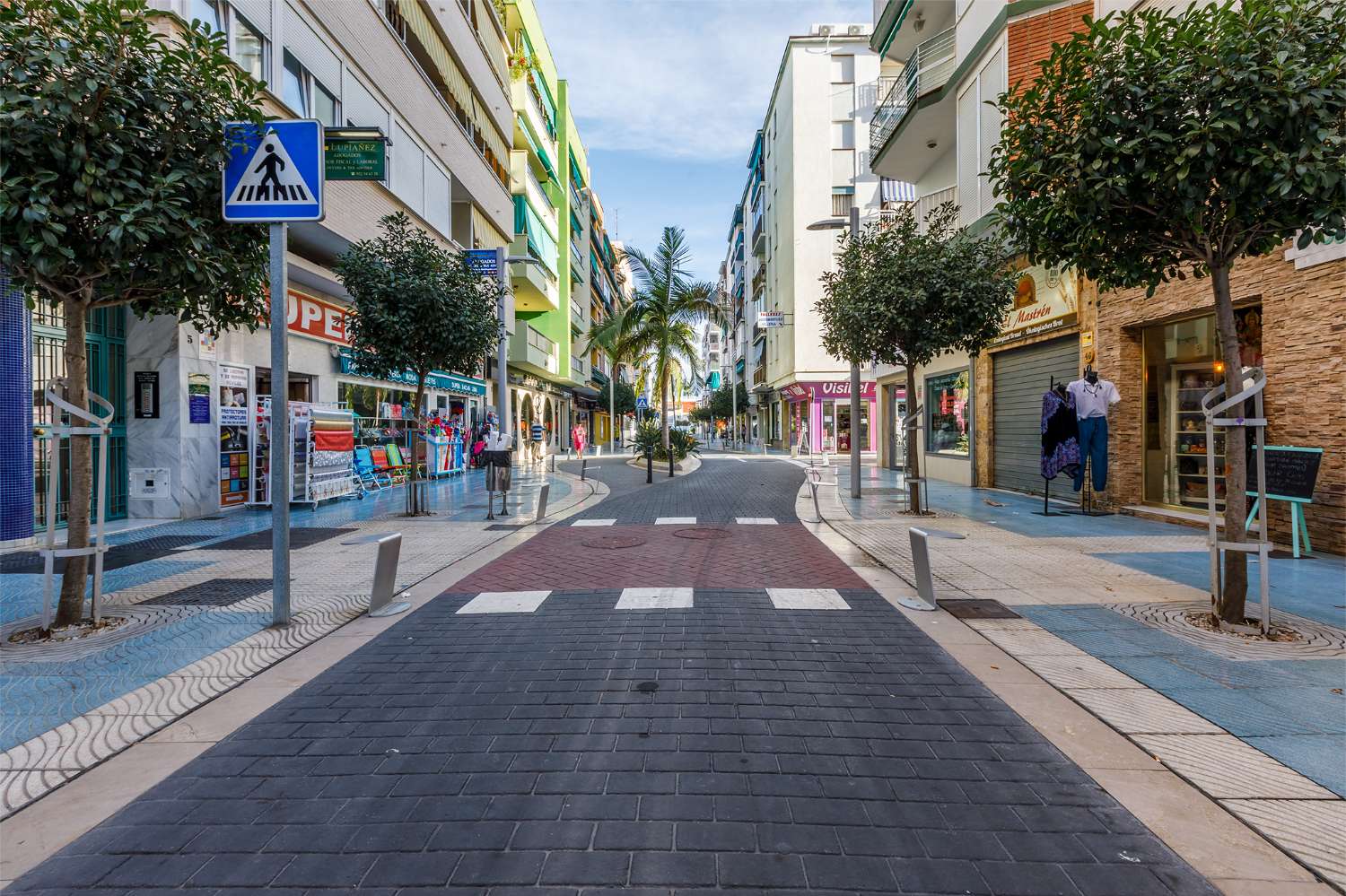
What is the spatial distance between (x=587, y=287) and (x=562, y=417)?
34.4 feet

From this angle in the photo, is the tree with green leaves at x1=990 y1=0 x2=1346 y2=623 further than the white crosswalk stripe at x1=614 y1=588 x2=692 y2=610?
No

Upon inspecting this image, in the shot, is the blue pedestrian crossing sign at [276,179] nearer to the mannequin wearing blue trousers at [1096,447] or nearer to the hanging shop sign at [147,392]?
the hanging shop sign at [147,392]

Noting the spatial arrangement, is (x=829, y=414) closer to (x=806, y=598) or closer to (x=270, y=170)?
(x=806, y=598)

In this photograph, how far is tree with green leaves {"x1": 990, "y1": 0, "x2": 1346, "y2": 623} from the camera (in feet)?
14.3

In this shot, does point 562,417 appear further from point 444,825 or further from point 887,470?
point 444,825

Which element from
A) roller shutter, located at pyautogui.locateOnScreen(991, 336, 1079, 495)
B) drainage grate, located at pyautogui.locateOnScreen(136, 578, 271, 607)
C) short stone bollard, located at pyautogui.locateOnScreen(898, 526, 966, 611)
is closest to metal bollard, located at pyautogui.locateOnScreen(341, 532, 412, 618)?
drainage grate, located at pyautogui.locateOnScreen(136, 578, 271, 607)

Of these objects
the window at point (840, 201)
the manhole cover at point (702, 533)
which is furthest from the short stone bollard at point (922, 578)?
the window at point (840, 201)

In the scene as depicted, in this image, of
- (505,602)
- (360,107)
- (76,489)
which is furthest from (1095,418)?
(360,107)

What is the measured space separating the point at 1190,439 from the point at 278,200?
1295 centimetres

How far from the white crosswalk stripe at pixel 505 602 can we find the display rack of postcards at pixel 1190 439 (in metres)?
10.6

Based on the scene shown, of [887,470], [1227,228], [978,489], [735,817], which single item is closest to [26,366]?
[735,817]

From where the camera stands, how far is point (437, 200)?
1975 centimetres

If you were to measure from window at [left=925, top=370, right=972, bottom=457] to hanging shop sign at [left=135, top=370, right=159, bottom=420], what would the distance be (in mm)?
Result: 17113

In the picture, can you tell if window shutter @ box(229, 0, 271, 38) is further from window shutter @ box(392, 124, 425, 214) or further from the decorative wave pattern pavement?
the decorative wave pattern pavement
